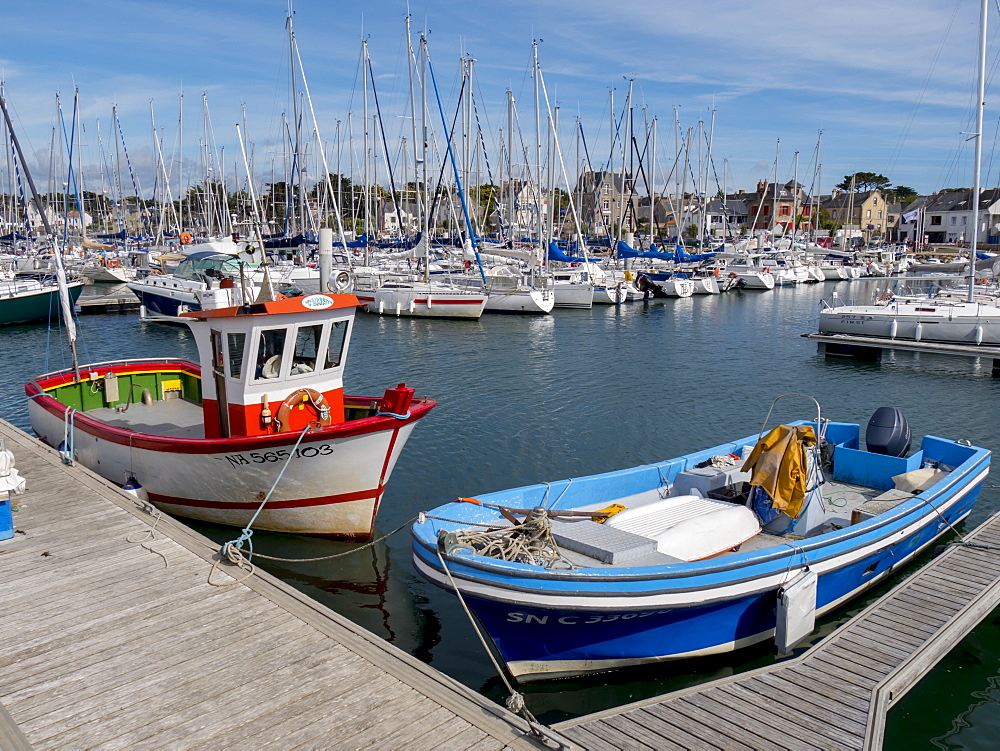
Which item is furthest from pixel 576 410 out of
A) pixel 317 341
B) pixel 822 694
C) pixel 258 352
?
pixel 822 694

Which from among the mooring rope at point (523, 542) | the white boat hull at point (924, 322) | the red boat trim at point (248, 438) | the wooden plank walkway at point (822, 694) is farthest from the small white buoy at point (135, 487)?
the white boat hull at point (924, 322)

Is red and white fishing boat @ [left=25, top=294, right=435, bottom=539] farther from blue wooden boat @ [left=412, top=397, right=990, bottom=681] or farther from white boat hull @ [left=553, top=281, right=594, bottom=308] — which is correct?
white boat hull @ [left=553, top=281, right=594, bottom=308]

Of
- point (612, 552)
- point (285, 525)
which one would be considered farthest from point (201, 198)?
point (612, 552)

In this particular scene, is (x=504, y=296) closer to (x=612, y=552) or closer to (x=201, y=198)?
(x=612, y=552)

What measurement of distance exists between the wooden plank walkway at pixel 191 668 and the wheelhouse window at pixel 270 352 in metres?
3.11

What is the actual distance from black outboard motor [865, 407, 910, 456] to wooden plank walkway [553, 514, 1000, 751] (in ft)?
11.0

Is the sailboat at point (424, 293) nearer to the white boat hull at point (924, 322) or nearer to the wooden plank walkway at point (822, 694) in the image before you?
the white boat hull at point (924, 322)

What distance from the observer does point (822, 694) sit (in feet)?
21.9

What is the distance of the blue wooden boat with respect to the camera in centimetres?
713

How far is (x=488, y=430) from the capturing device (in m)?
18.1

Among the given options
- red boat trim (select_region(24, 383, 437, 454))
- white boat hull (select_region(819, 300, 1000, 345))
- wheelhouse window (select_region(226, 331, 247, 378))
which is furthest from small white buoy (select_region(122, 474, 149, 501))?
white boat hull (select_region(819, 300, 1000, 345))

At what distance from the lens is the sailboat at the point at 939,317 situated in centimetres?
2697

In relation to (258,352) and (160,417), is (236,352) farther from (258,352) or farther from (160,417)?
(160,417)

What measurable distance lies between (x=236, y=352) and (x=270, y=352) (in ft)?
1.56
